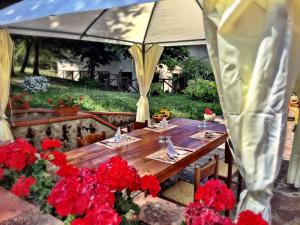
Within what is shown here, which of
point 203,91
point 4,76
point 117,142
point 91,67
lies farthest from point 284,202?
point 91,67

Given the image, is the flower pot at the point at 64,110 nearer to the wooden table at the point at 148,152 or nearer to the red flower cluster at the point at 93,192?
the wooden table at the point at 148,152

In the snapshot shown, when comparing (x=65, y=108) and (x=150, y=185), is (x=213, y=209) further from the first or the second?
(x=65, y=108)

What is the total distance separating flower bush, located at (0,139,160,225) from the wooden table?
2.25 ft

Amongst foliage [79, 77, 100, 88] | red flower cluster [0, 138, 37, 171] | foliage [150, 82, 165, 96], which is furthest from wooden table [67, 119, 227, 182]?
foliage [79, 77, 100, 88]

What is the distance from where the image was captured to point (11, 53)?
3906mm

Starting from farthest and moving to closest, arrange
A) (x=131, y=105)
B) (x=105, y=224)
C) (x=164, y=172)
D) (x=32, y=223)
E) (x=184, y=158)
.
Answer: (x=131, y=105) → (x=184, y=158) → (x=164, y=172) → (x=32, y=223) → (x=105, y=224)

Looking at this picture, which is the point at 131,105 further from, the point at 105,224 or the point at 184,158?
the point at 105,224

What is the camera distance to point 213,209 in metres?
1.12

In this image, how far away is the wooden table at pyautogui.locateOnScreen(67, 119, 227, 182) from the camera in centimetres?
247

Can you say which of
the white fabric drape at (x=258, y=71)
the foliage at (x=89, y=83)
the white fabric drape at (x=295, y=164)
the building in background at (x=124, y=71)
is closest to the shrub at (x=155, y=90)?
the building in background at (x=124, y=71)

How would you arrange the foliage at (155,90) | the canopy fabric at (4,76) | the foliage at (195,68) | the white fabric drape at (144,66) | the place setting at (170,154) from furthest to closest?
the foliage at (195,68), the foliage at (155,90), the white fabric drape at (144,66), the canopy fabric at (4,76), the place setting at (170,154)

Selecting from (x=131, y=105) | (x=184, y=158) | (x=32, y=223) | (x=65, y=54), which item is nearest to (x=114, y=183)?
(x=32, y=223)

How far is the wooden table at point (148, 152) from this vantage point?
2.47 meters

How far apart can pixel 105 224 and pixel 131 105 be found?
728 cm
